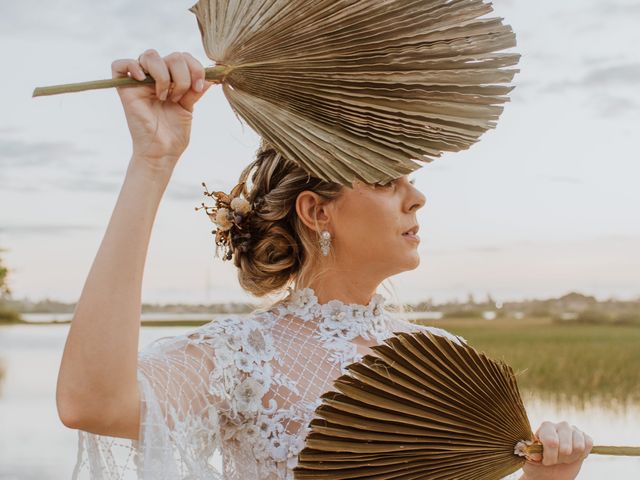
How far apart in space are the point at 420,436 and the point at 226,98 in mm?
733

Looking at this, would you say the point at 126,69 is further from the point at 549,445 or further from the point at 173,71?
the point at 549,445

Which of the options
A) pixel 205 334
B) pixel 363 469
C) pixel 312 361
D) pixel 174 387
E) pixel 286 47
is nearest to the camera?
pixel 286 47

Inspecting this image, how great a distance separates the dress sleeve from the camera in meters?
1.82

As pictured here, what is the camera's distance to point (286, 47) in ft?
4.96

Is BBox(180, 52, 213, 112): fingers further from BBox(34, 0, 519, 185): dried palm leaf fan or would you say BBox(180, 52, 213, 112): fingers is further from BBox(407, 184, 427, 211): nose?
BBox(407, 184, 427, 211): nose

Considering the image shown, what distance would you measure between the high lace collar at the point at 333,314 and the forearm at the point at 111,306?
0.96 m

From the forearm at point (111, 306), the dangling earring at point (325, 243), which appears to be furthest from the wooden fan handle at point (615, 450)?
the dangling earring at point (325, 243)

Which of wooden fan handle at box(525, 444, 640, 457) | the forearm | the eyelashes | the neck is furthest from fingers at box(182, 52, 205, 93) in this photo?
the neck

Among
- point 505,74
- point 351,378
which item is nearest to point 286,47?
point 505,74

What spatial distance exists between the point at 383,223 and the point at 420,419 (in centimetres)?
82

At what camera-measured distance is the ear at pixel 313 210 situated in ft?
8.06

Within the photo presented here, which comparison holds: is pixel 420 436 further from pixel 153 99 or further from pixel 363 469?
pixel 153 99

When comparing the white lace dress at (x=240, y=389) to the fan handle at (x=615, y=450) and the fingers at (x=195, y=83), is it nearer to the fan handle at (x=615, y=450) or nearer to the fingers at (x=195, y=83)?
the fingers at (x=195, y=83)

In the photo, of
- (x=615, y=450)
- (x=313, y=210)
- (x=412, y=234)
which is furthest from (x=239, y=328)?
(x=615, y=450)
